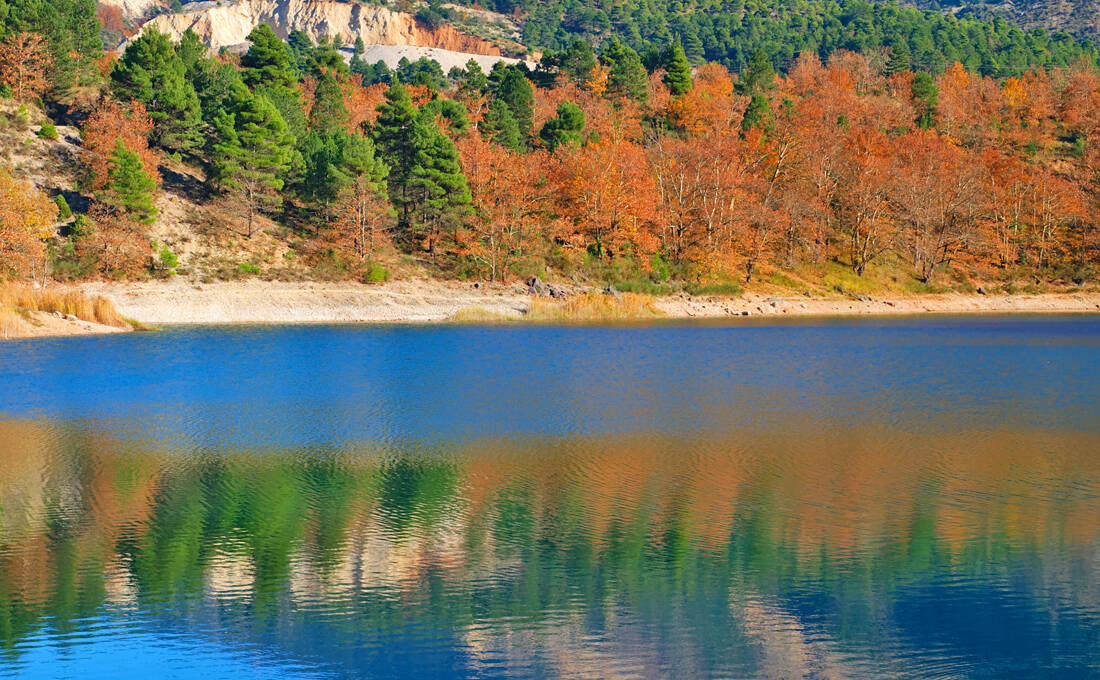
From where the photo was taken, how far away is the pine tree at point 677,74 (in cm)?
12506

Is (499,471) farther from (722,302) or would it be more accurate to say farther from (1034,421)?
(722,302)

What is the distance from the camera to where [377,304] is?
74.1 m

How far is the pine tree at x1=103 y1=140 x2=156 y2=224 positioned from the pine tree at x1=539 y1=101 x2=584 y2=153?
38.6 metres

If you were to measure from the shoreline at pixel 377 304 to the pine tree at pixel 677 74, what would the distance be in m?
46.4

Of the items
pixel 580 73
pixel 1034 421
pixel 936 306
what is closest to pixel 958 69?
pixel 580 73

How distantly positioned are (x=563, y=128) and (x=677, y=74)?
35198mm

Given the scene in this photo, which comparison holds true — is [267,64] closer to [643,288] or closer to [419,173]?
[419,173]

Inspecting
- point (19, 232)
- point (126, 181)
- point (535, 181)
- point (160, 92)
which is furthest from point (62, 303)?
point (535, 181)

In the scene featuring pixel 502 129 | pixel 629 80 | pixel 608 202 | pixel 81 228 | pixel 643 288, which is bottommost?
pixel 643 288

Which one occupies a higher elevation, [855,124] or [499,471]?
[855,124]

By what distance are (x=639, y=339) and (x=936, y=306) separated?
46276 millimetres

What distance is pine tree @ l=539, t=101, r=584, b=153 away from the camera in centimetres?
9594

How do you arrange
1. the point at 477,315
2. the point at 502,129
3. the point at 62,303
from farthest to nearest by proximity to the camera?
the point at 502,129, the point at 477,315, the point at 62,303

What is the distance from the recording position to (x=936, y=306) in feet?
297
